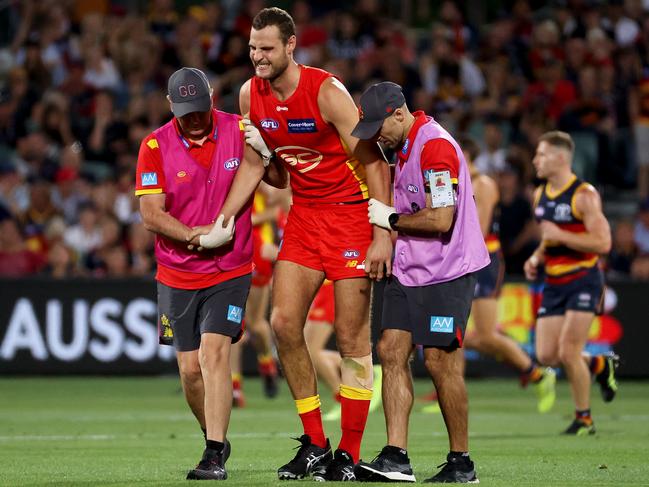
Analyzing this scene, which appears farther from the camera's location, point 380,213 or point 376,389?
point 376,389

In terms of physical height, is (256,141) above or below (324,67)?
below

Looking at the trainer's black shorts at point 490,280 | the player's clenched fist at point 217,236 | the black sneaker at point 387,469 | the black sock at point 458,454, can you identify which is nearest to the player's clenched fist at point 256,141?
the player's clenched fist at point 217,236

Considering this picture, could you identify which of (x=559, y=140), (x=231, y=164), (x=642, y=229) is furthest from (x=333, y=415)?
(x=642, y=229)

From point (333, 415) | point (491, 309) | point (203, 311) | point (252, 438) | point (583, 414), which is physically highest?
point (203, 311)

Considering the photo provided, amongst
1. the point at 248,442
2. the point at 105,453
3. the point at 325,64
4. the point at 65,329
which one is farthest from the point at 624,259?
the point at 105,453

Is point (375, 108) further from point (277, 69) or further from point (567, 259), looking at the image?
point (567, 259)

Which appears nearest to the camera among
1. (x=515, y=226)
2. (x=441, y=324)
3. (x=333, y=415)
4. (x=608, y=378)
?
(x=441, y=324)

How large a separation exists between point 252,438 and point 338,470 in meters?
3.27

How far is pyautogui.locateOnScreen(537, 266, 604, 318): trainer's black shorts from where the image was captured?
42.4 feet

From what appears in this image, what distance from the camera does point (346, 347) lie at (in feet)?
29.7

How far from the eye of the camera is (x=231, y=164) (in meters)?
9.28

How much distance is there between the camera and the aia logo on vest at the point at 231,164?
30.4ft

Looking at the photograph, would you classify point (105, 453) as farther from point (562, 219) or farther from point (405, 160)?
point (562, 219)

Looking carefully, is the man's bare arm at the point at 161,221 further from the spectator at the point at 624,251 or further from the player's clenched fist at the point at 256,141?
the spectator at the point at 624,251
